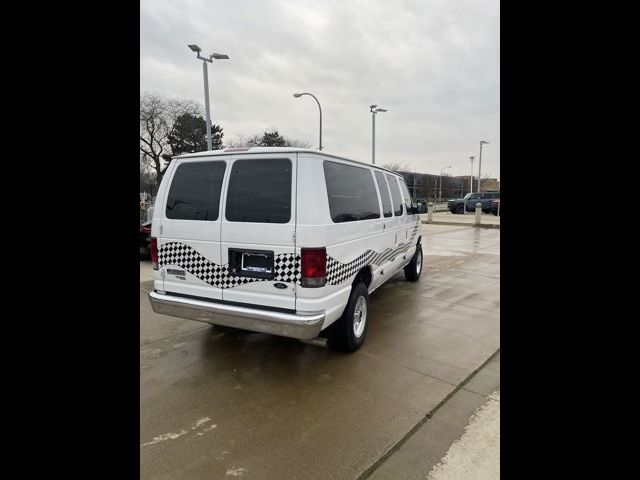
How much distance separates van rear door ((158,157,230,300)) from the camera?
368cm

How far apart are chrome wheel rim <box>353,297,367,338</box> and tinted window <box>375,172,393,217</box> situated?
4.55 feet

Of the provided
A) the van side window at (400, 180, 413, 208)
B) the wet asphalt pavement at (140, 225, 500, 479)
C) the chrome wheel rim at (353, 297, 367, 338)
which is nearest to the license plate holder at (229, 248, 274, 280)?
the wet asphalt pavement at (140, 225, 500, 479)

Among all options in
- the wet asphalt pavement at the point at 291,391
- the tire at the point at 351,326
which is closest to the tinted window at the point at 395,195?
the wet asphalt pavement at the point at 291,391

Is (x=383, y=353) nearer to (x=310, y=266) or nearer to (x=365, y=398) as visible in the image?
(x=365, y=398)

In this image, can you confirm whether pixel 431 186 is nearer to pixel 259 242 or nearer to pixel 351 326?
pixel 351 326

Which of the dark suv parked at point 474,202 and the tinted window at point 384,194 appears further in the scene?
the dark suv parked at point 474,202

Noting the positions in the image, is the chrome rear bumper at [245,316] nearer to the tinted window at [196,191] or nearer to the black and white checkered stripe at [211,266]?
the black and white checkered stripe at [211,266]

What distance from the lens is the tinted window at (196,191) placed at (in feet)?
12.2

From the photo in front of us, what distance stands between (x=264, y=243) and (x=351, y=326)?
4.33 feet
